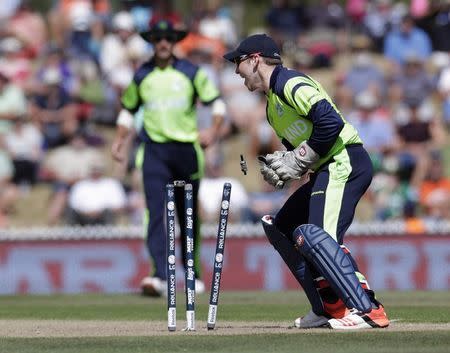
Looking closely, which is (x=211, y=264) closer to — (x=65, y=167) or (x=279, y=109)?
(x=65, y=167)

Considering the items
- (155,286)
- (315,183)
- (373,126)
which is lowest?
(155,286)

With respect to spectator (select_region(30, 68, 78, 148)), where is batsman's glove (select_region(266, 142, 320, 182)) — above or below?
below

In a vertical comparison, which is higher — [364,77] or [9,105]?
[364,77]

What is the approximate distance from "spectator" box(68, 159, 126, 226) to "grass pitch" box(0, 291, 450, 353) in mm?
3670

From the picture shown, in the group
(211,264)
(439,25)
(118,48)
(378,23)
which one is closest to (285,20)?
(378,23)

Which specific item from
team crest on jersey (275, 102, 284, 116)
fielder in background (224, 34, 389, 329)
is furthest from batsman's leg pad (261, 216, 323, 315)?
team crest on jersey (275, 102, 284, 116)

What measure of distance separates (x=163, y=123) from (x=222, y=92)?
6.40 meters

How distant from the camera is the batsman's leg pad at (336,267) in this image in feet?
26.0

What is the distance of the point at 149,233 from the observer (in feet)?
39.8

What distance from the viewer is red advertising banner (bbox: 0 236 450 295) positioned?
14922 millimetres

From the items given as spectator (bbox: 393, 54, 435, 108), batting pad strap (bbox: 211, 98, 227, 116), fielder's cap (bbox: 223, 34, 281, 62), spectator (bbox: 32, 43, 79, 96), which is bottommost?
fielder's cap (bbox: 223, 34, 281, 62)

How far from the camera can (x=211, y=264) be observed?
15.2 metres

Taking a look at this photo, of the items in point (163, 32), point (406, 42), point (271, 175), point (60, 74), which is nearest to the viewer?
point (271, 175)

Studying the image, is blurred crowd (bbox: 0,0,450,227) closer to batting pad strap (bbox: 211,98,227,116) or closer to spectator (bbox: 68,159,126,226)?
spectator (bbox: 68,159,126,226)
